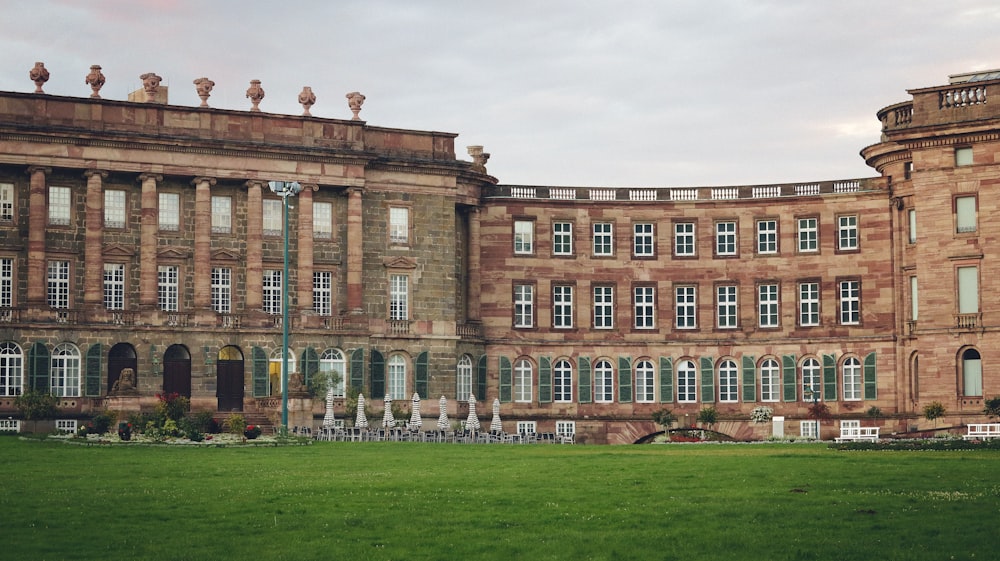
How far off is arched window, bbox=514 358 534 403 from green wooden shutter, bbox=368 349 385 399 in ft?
29.3

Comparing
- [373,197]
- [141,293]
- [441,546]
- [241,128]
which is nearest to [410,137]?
[373,197]

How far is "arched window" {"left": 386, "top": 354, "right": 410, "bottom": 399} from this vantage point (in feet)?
281

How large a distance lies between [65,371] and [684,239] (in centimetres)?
3416

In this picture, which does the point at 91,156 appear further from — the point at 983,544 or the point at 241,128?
the point at 983,544

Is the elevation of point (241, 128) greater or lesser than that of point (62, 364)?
greater

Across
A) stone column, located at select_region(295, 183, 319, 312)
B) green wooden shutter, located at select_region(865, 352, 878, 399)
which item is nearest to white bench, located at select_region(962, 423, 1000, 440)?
green wooden shutter, located at select_region(865, 352, 878, 399)

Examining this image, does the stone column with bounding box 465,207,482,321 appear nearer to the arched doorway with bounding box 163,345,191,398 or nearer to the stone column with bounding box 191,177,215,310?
the stone column with bounding box 191,177,215,310

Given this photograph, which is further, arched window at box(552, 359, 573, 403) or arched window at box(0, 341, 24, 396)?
arched window at box(552, 359, 573, 403)

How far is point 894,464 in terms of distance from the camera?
4431 centimetres

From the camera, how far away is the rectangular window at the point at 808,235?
89.5 metres

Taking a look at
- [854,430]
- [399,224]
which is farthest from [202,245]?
[854,430]

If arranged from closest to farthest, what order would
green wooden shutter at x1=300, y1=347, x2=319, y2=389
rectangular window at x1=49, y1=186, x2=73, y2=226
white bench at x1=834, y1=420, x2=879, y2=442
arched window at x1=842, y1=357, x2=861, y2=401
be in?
white bench at x1=834, y1=420, x2=879, y2=442, rectangular window at x1=49, y1=186, x2=73, y2=226, green wooden shutter at x1=300, y1=347, x2=319, y2=389, arched window at x1=842, y1=357, x2=861, y2=401

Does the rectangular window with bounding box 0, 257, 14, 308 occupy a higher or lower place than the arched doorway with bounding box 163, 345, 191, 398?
higher

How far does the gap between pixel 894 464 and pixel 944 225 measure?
40125 millimetres
